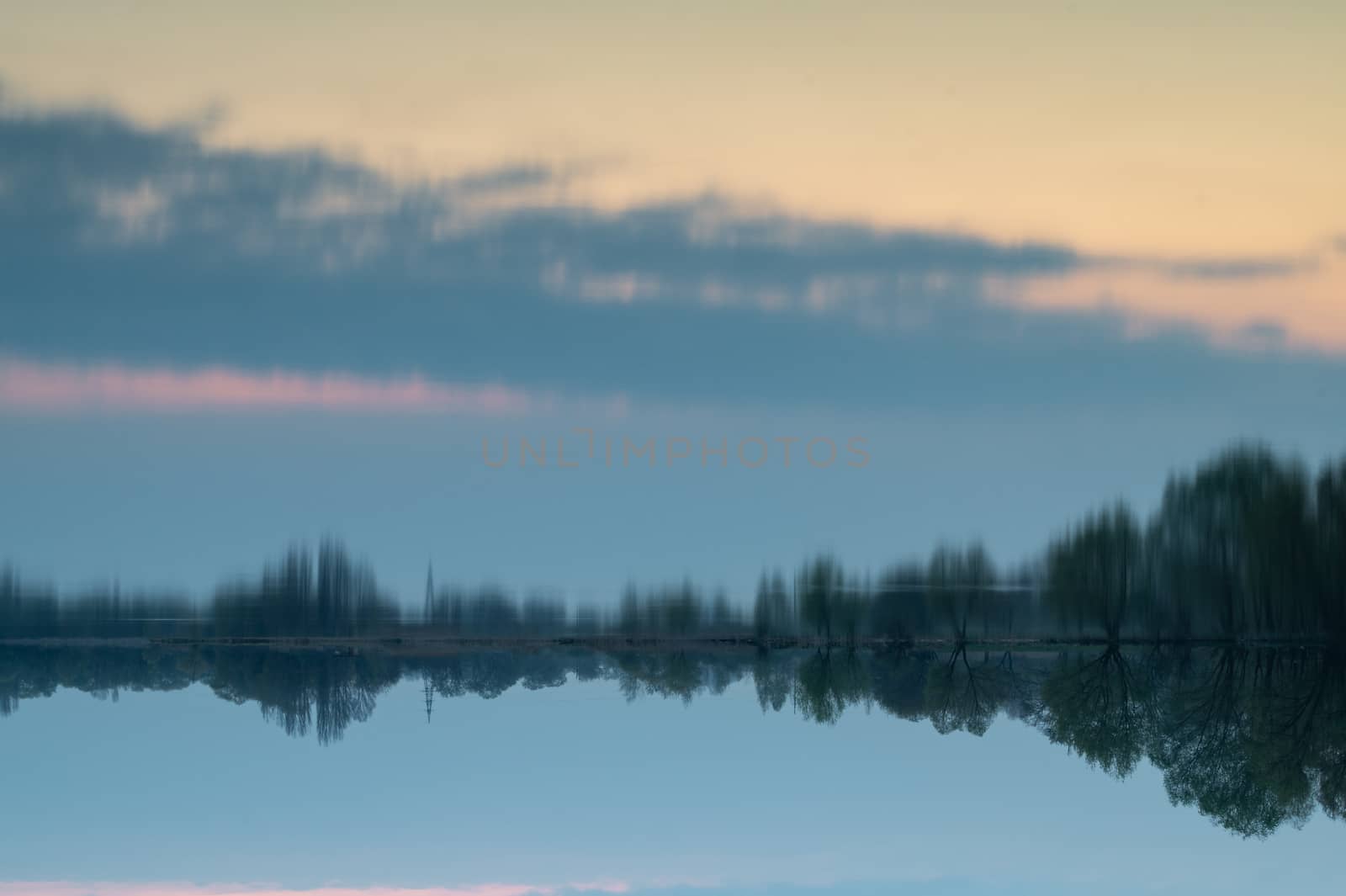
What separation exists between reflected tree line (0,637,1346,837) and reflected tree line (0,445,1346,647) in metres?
1.64

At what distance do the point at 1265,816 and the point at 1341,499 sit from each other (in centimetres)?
2120

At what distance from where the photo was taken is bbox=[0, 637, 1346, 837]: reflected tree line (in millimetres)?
42781

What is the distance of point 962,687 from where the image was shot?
66.4 m

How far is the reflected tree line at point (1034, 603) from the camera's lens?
60.2 metres

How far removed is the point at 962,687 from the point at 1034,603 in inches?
351

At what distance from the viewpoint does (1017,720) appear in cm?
6238

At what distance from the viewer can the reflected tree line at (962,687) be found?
140 feet

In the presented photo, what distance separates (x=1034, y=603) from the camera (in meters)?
73.5

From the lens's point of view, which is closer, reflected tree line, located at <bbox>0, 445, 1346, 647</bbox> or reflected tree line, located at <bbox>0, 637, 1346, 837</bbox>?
reflected tree line, located at <bbox>0, 637, 1346, 837</bbox>

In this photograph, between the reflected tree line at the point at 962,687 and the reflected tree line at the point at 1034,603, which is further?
the reflected tree line at the point at 1034,603

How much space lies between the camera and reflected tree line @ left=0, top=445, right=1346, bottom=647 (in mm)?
60250

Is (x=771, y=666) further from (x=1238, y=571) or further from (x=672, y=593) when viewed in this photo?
(x=672, y=593)

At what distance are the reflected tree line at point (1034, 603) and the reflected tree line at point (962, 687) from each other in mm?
1643

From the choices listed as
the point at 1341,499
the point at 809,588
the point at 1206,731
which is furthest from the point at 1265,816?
the point at 809,588
